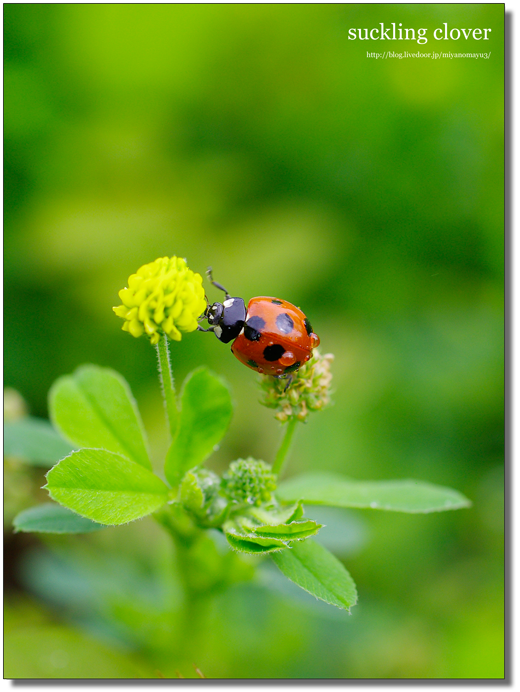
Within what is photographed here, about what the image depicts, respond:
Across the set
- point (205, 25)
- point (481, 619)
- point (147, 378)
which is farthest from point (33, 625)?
point (205, 25)

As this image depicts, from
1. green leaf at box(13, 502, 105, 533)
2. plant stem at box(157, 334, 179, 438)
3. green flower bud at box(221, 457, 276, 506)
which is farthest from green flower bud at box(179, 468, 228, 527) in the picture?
green leaf at box(13, 502, 105, 533)

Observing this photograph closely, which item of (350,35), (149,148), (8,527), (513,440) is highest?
(350,35)

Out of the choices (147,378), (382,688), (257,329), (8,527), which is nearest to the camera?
(257,329)

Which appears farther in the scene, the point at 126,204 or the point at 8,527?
the point at 126,204

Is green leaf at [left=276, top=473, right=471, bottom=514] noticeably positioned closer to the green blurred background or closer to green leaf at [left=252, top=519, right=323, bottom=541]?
green leaf at [left=252, top=519, right=323, bottom=541]

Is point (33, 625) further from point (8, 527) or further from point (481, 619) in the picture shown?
point (481, 619)

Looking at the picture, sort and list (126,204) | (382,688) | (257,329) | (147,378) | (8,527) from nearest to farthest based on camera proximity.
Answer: (257,329), (382,688), (8,527), (147,378), (126,204)

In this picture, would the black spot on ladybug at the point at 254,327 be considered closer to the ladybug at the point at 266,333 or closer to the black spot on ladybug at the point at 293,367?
the ladybug at the point at 266,333

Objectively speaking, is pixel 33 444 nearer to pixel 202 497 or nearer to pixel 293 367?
pixel 202 497
